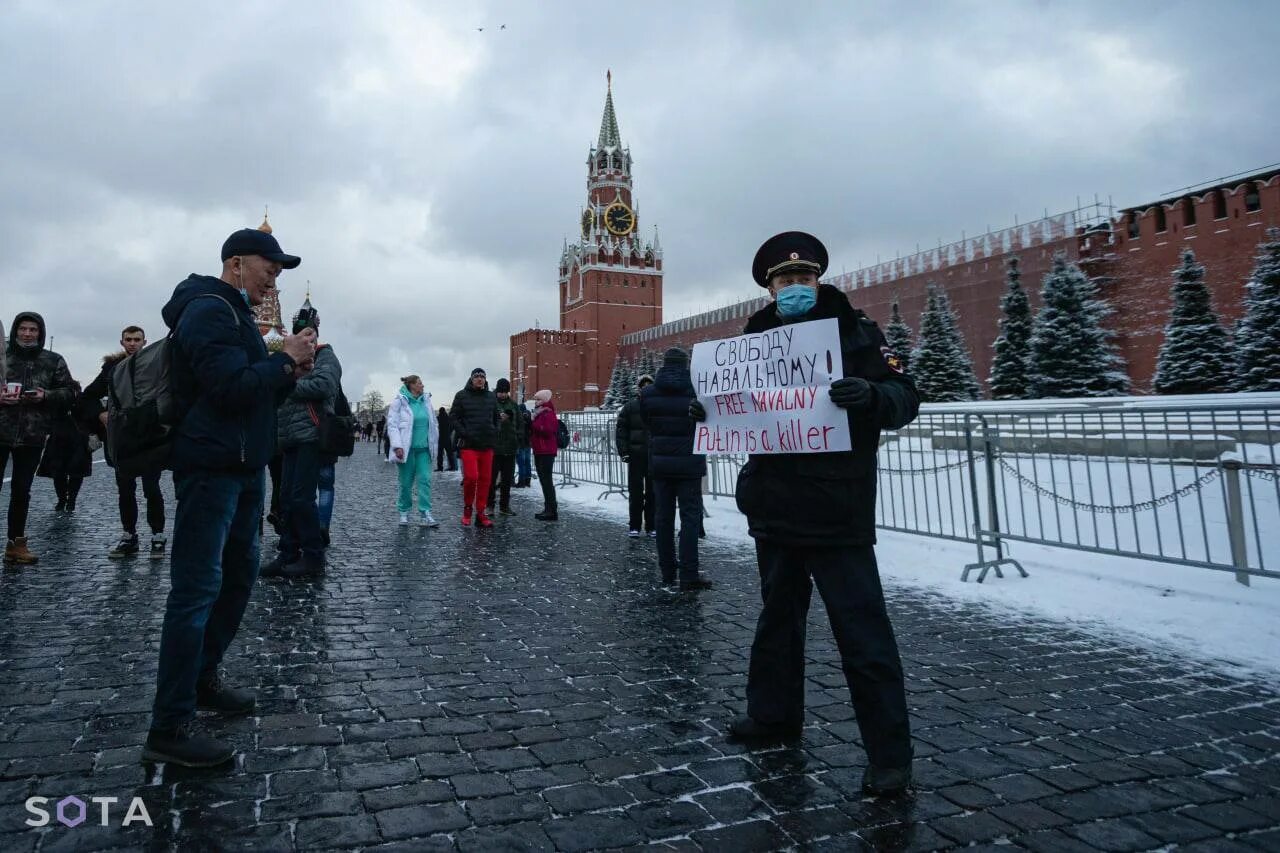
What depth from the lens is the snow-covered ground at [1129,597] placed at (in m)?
4.01

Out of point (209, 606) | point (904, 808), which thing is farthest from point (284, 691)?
point (904, 808)

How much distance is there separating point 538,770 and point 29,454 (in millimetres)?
5786

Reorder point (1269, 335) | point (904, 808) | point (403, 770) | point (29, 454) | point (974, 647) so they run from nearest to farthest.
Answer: point (904, 808) < point (403, 770) < point (974, 647) < point (29, 454) < point (1269, 335)

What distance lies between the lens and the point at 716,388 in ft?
10.4

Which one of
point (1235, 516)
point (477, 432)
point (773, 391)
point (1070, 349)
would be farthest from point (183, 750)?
point (1070, 349)

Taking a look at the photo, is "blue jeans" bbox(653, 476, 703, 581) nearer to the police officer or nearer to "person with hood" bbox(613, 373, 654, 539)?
"person with hood" bbox(613, 373, 654, 539)

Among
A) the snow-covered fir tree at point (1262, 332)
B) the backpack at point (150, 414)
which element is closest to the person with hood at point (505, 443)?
the backpack at point (150, 414)

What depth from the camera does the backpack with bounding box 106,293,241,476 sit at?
2645 mm

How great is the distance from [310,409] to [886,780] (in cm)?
552

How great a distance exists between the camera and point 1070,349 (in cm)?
2709

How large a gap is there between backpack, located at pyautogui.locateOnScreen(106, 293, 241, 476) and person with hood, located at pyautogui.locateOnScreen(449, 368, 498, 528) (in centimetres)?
624

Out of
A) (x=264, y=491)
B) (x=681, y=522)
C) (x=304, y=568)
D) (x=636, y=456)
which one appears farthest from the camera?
(x=636, y=456)

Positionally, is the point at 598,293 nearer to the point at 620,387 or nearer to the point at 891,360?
the point at 620,387

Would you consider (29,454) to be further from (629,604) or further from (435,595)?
(629,604)
